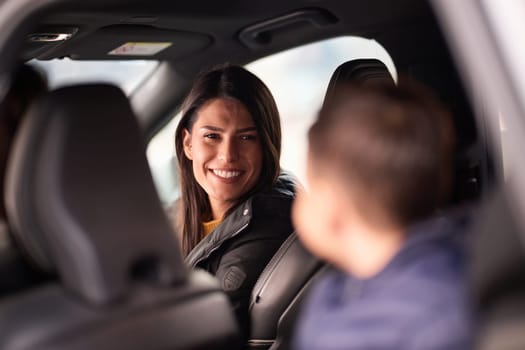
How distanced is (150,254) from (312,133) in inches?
17.9

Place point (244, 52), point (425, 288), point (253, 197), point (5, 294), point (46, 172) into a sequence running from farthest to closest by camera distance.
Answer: point (244, 52), point (253, 197), point (5, 294), point (46, 172), point (425, 288)

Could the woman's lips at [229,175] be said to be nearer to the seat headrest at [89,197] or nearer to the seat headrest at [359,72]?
the seat headrest at [359,72]

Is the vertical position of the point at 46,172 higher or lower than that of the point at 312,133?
lower

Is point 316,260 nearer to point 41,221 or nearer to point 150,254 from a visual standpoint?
point 150,254

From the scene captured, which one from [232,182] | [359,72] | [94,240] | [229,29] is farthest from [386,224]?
[229,29]

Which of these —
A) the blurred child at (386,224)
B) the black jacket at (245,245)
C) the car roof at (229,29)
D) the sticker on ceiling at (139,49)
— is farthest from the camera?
the sticker on ceiling at (139,49)

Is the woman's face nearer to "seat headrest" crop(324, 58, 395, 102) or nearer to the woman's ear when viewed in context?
the woman's ear

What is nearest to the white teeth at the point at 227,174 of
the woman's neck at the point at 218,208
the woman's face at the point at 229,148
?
the woman's face at the point at 229,148

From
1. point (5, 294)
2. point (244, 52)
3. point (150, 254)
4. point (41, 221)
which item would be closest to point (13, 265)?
point (5, 294)

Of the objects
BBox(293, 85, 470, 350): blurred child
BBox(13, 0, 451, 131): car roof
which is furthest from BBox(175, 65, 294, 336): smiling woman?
BBox(293, 85, 470, 350): blurred child

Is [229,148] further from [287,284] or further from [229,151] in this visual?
[287,284]

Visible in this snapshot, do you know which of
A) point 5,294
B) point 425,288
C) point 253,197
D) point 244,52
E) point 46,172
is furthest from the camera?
point 244,52

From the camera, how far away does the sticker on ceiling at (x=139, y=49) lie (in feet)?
9.86

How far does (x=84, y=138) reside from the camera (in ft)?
5.08
